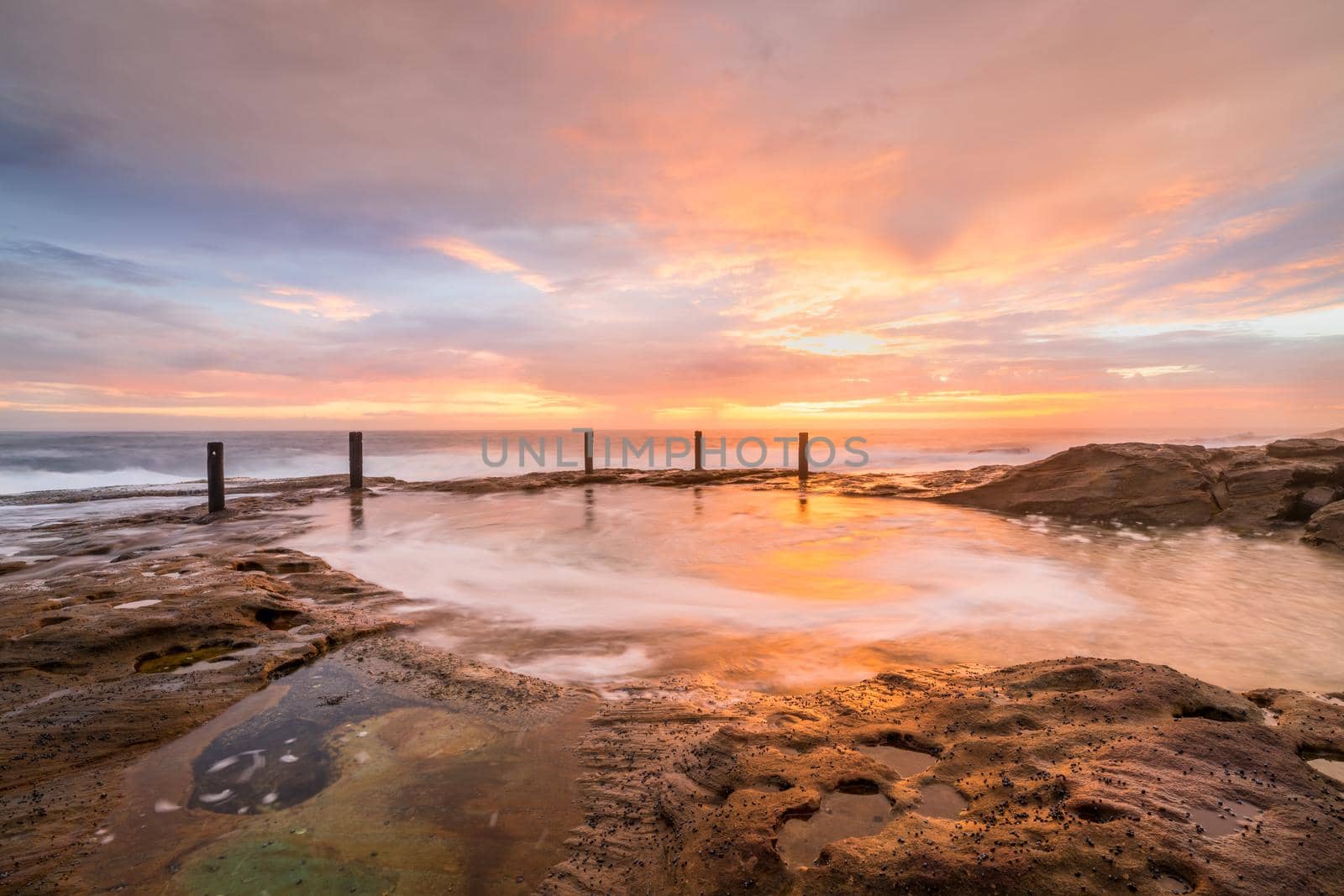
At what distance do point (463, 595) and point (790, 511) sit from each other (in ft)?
31.3

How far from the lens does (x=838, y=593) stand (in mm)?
7703

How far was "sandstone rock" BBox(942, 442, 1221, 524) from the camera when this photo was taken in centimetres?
1180

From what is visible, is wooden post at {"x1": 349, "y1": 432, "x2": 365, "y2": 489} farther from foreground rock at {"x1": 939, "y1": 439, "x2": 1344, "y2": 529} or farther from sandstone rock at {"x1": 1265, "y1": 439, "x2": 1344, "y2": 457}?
sandstone rock at {"x1": 1265, "y1": 439, "x2": 1344, "y2": 457}

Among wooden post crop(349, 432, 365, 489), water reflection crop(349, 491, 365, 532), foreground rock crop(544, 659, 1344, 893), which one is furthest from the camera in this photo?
wooden post crop(349, 432, 365, 489)

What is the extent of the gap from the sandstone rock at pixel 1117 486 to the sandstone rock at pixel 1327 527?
1.74 metres

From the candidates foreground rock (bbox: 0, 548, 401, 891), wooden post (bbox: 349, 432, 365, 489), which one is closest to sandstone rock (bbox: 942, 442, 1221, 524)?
foreground rock (bbox: 0, 548, 401, 891)

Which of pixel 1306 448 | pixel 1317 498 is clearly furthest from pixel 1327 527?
pixel 1306 448

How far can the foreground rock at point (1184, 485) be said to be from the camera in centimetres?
1089

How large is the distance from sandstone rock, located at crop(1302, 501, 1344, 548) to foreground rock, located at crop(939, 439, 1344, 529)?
108cm

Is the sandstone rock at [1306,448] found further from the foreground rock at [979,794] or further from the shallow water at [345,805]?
the shallow water at [345,805]

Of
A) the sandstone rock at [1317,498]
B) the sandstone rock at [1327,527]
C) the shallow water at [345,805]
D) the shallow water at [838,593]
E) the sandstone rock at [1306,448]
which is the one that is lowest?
the shallow water at [838,593]

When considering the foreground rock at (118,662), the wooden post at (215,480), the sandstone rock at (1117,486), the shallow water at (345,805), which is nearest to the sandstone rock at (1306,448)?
the sandstone rock at (1117,486)

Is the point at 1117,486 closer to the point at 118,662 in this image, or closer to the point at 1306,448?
the point at 1306,448

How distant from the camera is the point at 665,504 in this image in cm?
1627
